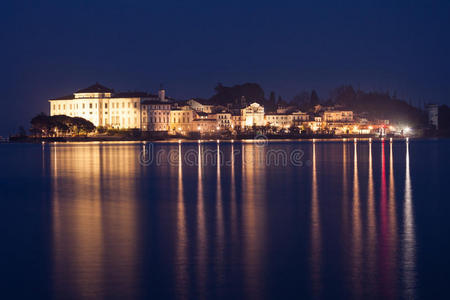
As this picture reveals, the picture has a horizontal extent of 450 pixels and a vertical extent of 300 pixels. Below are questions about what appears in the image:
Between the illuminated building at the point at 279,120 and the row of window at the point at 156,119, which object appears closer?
the row of window at the point at 156,119

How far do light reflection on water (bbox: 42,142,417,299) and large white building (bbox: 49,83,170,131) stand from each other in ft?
242

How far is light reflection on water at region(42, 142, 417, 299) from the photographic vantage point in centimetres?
665

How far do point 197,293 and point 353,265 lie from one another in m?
2.23

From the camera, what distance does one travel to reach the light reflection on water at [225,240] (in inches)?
262

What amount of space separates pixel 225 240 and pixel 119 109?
8482 cm

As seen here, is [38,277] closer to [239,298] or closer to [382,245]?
[239,298]

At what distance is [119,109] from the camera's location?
302 feet

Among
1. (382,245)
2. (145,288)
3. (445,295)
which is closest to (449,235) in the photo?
(382,245)

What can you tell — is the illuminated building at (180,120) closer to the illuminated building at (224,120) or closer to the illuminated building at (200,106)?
the illuminated building at (224,120)

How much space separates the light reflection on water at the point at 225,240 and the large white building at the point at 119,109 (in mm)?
73765

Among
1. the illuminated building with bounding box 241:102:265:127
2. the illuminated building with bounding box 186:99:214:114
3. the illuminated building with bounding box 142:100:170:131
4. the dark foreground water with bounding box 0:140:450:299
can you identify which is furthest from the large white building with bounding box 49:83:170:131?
the dark foreground water with bounding box 0:140:450:299

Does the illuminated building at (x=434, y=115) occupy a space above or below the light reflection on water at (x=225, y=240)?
above

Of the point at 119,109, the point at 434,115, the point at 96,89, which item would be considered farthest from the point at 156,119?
the point at 434,115

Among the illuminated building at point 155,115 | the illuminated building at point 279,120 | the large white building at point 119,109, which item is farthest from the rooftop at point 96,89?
the illuminated building at point 279,120
